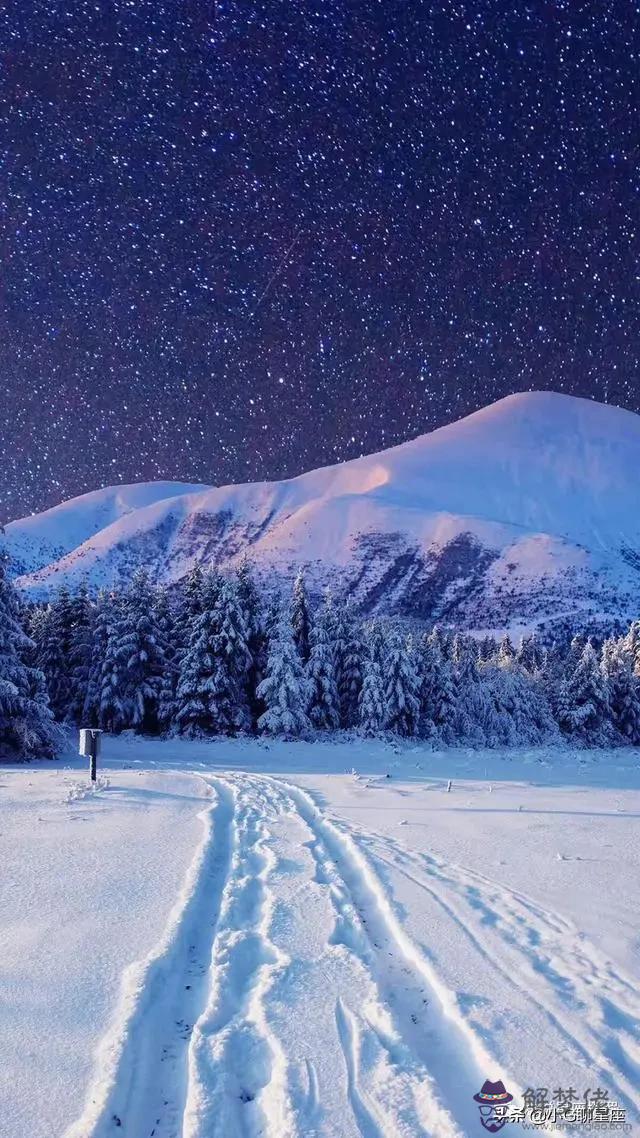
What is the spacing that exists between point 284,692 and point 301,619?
29.0 feet

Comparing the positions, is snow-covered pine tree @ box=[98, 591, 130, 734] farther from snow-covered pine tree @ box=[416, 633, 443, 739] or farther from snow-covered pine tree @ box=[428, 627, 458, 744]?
snow-covered pine tree @ box=[428, 627, 458, 744]

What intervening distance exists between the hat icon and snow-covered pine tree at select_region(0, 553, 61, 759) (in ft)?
66.6

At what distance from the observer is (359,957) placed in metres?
4.66

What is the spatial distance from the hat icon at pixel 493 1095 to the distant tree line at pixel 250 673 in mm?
29305

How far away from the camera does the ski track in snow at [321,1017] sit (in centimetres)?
282

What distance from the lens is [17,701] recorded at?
20453mm

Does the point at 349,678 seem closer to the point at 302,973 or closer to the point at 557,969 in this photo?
the point at 557,969

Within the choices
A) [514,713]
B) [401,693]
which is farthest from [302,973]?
[514,713]

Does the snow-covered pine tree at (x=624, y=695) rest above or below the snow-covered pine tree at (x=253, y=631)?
below

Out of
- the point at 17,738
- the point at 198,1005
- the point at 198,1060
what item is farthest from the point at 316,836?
the point at 17,738

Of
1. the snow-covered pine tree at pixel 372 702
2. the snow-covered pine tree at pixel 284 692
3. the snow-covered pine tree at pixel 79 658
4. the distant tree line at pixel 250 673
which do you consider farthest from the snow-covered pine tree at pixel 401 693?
the snow-covered pine tree at pixel 79 658

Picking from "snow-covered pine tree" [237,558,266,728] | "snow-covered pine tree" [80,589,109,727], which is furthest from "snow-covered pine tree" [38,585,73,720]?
"snow-covered pine tree" [237,558,266,728]

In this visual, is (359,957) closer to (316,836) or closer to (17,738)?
(316,836)

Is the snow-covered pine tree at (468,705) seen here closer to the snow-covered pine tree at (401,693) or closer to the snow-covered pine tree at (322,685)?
the snow-covered pine tree at (401,693)
